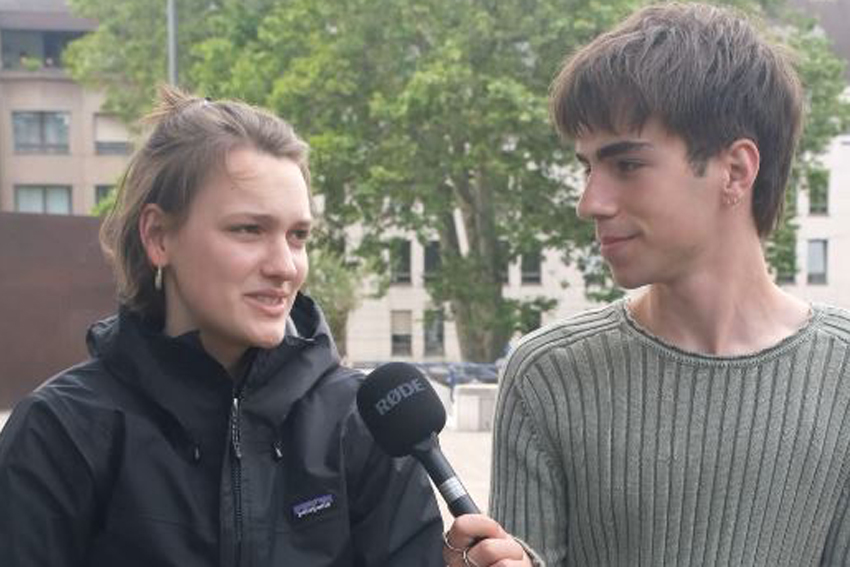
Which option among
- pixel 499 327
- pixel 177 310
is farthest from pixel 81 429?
pixel 499 327

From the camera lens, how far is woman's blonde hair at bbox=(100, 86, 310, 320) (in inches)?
106

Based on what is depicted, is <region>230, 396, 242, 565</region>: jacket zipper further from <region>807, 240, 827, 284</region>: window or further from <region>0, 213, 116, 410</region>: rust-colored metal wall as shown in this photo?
<region>807, 240, 827, 284</region>: window

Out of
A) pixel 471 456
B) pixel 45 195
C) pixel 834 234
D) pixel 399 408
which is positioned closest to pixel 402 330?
pixel 45 195

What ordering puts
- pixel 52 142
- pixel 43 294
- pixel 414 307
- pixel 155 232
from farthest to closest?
pixel 52 142
pixel 414 307
pixel 43 294
pixel 155 232

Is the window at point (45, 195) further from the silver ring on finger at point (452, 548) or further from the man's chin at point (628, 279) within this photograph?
the silver ring on finger at point (452, 548)

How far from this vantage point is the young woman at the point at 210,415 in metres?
2.53

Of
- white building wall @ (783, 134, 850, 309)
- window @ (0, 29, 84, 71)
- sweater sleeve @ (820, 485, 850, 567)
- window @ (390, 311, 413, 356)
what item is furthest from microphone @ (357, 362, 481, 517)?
window @ (0, 29, 84, 71)

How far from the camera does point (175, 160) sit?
2.70m

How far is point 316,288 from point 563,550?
29.9m

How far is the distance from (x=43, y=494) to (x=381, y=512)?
587mm

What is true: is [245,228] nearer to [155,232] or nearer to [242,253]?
[242,253]

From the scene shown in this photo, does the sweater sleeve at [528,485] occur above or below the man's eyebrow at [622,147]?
below

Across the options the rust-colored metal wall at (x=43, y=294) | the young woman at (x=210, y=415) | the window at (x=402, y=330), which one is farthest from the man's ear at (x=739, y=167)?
the window at (x=402, y=330)

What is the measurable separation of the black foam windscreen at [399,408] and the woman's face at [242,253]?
24cm
